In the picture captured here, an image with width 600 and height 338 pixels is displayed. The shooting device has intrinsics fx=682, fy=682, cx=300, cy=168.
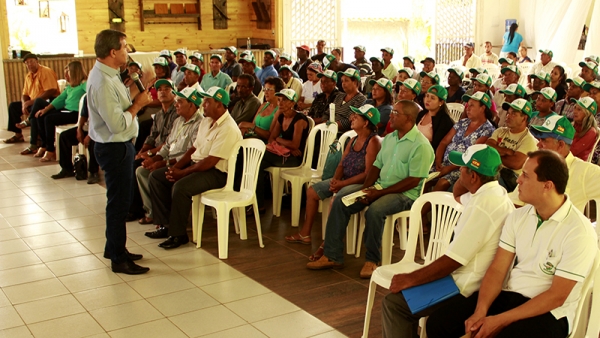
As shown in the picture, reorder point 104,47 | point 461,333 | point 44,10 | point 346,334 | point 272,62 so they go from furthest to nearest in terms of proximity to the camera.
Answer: point 44,10 < point 272,62 < point 104,47 < point 346,334 < point 461,333

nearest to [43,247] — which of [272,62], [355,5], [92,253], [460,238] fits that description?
[92,253]

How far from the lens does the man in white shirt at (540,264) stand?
2.53 m

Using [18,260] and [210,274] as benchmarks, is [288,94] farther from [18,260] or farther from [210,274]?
[18,260]

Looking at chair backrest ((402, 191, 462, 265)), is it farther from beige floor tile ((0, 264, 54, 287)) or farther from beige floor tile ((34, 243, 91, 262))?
beige floor tile ((34, 243, 91, 262))

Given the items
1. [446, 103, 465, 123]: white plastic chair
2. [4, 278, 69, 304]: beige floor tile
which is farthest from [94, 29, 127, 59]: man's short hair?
[446, 103, 465, 123]: white plastic chair

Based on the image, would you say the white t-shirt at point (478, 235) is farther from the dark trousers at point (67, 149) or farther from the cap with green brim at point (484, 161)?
the dark trousers at point (67, 149)

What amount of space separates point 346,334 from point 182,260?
157 centimetres

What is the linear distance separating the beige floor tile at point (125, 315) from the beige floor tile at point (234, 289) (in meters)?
0.39

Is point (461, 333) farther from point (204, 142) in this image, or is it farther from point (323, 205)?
point (204, 142)

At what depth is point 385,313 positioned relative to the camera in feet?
9.82

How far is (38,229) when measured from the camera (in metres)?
5.40

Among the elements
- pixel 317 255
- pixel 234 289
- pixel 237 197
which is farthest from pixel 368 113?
pixel 234 289

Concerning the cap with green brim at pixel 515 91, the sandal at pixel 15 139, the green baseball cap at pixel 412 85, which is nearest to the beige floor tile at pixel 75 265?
the green baseball cap at pixel 412 85

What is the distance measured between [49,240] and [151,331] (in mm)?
1933
